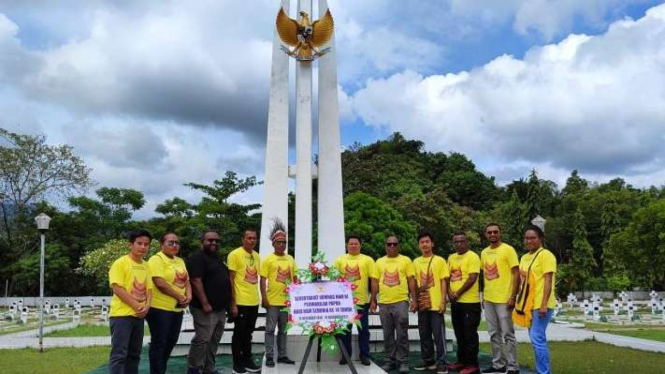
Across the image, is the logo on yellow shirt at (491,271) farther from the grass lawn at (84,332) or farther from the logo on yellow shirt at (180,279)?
the grass lawn at (84,332)

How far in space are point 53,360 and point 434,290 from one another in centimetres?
610

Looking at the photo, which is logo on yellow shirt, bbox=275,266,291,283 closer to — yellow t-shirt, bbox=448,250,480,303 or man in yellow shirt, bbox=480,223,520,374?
yellow t-shirt, bbox=448,250,480,303

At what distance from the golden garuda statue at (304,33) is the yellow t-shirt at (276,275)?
180 inches

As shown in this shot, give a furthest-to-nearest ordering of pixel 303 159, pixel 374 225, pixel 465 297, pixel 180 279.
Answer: pixel 374 225 → pixel 303 159 → pixel 465 297 → pixel 180 279

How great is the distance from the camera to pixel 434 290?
260 inches

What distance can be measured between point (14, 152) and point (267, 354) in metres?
27.1

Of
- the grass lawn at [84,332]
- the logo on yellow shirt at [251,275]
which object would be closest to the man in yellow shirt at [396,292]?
the logo on yellow shirt at [251,275]

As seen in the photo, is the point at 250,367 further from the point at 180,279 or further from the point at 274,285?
the point at 180,279

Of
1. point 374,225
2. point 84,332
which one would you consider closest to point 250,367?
point 84,332

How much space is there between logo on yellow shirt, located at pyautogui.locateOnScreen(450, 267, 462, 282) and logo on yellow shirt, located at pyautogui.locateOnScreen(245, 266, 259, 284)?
7.20 feet

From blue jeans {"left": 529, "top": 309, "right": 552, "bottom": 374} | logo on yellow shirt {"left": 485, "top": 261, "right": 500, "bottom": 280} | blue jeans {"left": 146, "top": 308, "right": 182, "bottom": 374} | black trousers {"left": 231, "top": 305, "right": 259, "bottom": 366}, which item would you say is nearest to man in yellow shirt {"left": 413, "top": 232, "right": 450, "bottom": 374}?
logo on yellow shirt {"left": 485, "top": 261, "right": 500, "bottom": 280}

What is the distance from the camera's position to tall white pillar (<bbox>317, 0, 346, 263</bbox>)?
9.93 meters

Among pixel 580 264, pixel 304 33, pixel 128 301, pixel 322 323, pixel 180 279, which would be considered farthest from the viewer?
pixel 580 264

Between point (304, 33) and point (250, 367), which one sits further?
point (304, 33)
